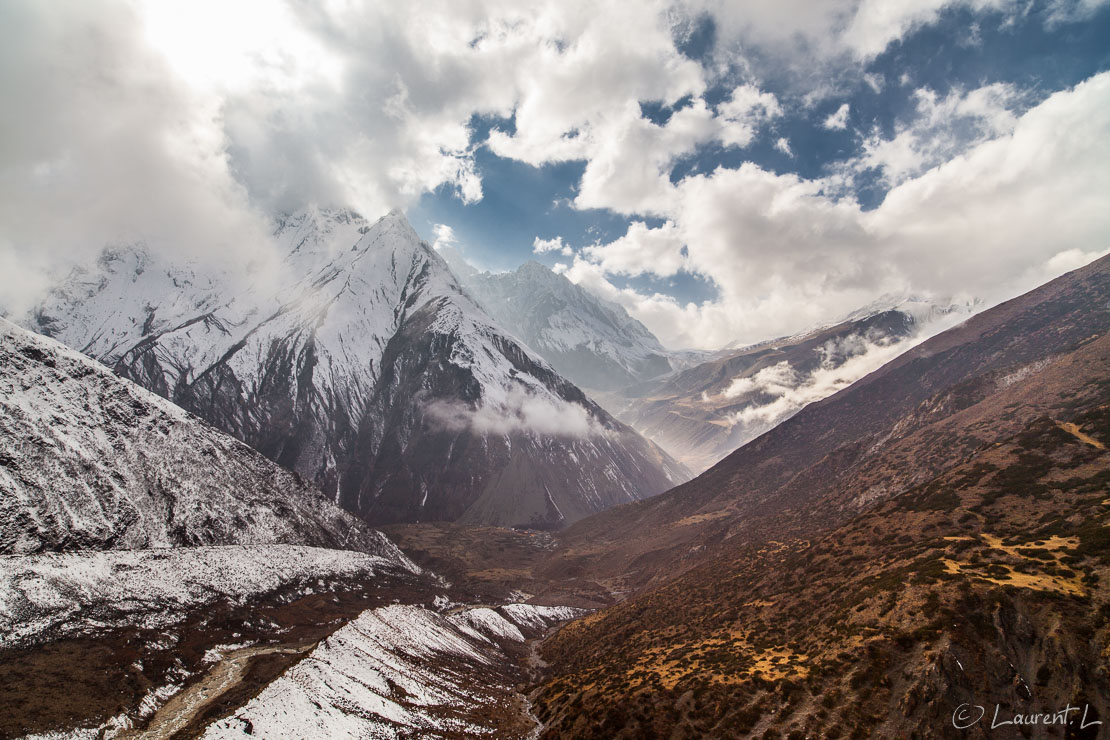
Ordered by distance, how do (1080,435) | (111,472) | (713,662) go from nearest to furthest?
1. (713,662)
2. (1080,435)
3. (111,472)

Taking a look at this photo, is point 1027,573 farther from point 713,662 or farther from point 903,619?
point 713,662

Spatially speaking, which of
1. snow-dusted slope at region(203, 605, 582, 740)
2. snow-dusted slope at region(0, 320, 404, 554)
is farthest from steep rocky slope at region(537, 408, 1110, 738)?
snow-dusted slope at region(0, 320, 404, 554)

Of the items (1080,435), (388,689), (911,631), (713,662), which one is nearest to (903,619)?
(911,631)

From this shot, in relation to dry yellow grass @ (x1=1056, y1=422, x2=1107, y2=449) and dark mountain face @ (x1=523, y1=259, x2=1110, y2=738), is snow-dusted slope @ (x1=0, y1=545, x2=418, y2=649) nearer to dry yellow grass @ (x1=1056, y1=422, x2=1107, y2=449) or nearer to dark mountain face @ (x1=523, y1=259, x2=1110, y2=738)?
dark mountain face @ (x1=523, y1=259, x2=1110, y2=738)

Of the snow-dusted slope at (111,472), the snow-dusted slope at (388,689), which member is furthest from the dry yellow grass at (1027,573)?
the snow-dusted slope at (111,472)

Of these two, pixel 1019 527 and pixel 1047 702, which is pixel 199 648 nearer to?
pixel 1047 702
